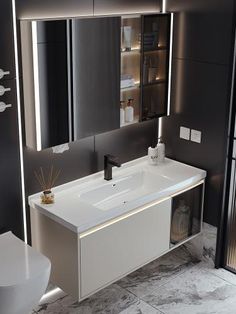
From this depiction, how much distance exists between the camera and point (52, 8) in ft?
10.5

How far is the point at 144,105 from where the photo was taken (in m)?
3.85

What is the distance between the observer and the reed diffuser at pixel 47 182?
11.1ft

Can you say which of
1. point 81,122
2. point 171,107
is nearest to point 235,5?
point 171,107

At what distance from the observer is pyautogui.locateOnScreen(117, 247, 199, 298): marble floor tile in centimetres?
381

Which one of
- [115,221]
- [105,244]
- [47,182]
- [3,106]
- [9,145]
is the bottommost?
[105,244]

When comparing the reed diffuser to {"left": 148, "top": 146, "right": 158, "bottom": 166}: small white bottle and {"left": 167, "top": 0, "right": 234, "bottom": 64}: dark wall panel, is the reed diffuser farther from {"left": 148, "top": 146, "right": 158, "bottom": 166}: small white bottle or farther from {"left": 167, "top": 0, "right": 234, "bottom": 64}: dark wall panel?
{"left": 167, "top": 0, "right": 234, "bottom": 64}: dark wall panel

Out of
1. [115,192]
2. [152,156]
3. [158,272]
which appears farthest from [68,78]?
[158,272]

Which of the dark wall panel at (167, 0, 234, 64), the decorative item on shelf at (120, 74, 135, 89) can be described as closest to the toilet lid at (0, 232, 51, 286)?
the decorative item on shelf at (120, 74, 135, 89)

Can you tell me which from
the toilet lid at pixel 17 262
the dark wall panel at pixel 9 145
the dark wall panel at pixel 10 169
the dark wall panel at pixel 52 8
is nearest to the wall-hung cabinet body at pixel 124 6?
the dark wall panel at pixel 52 8

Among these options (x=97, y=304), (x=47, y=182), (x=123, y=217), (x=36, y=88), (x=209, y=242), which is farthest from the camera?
(x=209, y=242)

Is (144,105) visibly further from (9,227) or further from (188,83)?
(9,227)

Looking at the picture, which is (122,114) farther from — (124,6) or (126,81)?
(124,6)

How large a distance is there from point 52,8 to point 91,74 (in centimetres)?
48

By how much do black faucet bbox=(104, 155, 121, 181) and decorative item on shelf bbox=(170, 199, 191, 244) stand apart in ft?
1.86
